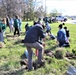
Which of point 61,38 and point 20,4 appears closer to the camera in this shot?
point 61,38

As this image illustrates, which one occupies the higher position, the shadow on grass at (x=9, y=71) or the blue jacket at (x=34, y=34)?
the blue jacket at (x=34, y=34)

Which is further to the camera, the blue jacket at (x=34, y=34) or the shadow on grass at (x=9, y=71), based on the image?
the shadow on grass at (x=9, y=71)

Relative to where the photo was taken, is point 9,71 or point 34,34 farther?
point 9,71

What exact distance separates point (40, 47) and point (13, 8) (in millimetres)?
29798

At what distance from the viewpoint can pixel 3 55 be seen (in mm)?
11781

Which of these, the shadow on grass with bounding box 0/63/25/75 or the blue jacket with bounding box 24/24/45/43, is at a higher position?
the blue jacket with bounding box 24/24/45/43

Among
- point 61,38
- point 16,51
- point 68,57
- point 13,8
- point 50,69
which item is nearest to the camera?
point 50,69

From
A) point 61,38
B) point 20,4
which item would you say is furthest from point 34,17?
point 61,38

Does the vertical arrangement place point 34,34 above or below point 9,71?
above

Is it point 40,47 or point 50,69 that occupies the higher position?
point 40,47

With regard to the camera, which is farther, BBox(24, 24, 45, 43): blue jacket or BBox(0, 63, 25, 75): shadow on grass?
BBox(0, 63, 25, 75): shadow on grass

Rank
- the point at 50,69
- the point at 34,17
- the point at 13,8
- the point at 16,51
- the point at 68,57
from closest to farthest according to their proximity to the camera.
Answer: the point at 50,69 → the point at 68,57 → the point at 16,51 → the point at 13,8 → the point at 34,17

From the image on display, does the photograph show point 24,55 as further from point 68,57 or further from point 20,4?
point 20,4

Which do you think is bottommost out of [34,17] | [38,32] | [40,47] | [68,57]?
[34,17]
